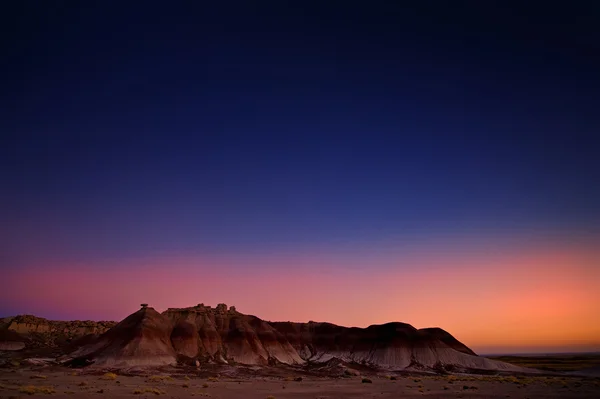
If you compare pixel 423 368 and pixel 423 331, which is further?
pixel 423 331

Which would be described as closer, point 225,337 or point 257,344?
point 225,337

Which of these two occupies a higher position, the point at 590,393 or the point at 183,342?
the point at 183,342

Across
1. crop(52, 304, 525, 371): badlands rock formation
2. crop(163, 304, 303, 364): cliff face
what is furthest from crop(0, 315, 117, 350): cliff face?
crop(52, 304, 525, 371): badlands rock formation

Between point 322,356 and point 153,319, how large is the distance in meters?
50.5

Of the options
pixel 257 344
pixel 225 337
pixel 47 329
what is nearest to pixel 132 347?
pixel 225 337

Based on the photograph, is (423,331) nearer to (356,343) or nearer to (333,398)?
(356,343)

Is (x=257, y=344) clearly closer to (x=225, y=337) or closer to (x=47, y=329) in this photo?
(x=225, y=337)

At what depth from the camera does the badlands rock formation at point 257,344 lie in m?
95.6

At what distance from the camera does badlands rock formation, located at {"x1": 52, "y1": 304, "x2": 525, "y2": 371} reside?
314 ft

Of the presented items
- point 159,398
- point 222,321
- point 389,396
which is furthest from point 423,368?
point 159,398

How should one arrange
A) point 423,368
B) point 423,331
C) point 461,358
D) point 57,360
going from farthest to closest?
1. point 423,331
2. point 461,358
3. point 423,368
4. point 57,360

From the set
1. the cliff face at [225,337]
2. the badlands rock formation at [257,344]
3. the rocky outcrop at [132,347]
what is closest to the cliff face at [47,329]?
the cliff face at [225,337]

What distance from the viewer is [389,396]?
48.7 meters

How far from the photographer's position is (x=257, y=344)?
118m
